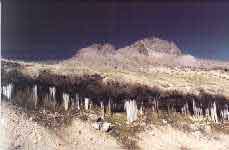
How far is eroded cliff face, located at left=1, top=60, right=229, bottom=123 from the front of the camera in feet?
24.4

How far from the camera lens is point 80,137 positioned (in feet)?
23.8

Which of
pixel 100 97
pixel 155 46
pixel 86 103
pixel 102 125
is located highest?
pixel 155 46

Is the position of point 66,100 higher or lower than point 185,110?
higher

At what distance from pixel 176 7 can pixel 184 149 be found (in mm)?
2535

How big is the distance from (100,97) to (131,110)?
2.04ft

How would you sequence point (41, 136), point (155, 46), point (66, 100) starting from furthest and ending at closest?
1. point (155, 46)
2. point (66, 100)
3. point (41, 136)

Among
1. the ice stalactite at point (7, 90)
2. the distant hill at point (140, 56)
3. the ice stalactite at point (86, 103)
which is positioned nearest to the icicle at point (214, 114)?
Result: the distant hill at point (140, 56)

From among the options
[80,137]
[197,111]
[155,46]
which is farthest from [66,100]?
[197,111]

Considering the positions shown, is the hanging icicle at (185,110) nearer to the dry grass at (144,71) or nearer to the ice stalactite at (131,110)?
the dry grass at (144,71)

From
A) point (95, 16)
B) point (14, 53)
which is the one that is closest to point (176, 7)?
point (95, 16)

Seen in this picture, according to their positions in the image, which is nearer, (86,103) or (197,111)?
(86,103)

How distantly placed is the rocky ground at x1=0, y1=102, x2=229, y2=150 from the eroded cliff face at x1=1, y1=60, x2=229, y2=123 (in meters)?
0.31

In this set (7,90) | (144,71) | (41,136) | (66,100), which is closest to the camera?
(41,136)

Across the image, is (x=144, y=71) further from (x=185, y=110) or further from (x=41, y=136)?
(x=41, y=136)
